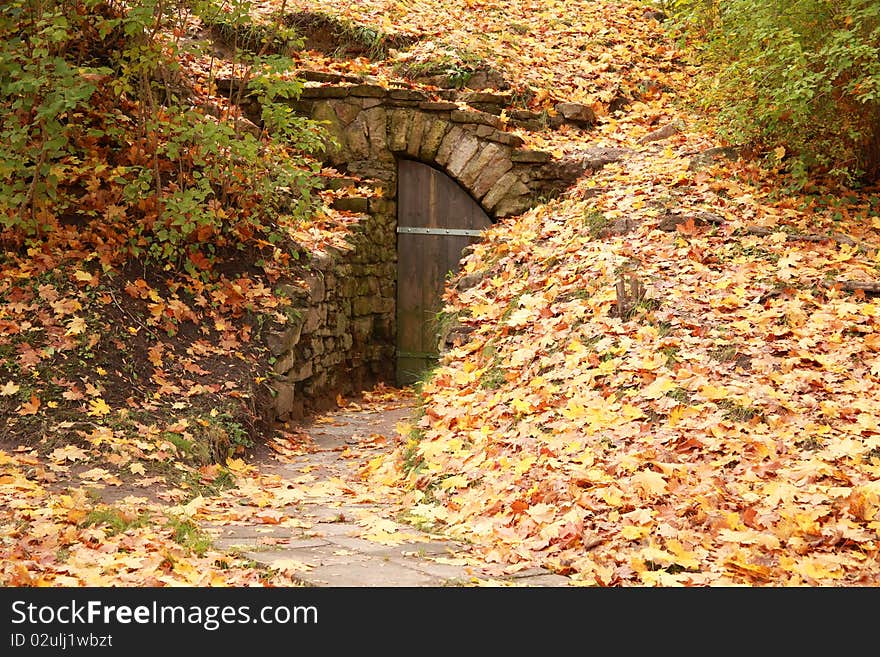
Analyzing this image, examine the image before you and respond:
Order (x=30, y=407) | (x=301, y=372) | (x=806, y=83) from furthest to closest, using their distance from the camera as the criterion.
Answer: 1. (x=301, y=372)
2. (x=806, y=83)
3. (x=30, y=407)

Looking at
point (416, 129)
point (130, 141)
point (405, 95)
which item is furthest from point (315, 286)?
point (405, 95)

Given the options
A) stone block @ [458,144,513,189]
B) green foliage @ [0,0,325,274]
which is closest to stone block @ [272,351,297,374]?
green foliage @ [0,0,325,274]

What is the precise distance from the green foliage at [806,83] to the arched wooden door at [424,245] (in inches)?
124

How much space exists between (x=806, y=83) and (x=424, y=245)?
453 cm

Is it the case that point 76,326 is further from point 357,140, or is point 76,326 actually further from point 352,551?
point 357,140

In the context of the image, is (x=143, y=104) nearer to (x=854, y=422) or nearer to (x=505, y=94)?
(x=505, y=94)

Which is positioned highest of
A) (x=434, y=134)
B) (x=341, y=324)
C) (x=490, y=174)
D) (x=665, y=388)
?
(x=434, y=134)

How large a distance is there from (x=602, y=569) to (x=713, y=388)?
1.88 m

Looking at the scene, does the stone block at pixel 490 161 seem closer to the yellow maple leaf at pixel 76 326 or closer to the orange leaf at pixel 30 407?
the yellow maple leaf at pixel 76 326

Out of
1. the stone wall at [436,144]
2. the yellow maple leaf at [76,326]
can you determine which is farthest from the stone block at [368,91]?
the yellow maple leaf at [76,326]

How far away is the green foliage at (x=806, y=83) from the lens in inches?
274

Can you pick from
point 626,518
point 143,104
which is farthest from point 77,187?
point 626,518

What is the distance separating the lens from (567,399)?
545cm

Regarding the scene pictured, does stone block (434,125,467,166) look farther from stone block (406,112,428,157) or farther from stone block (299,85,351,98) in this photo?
stone block (299,85,351,98)
